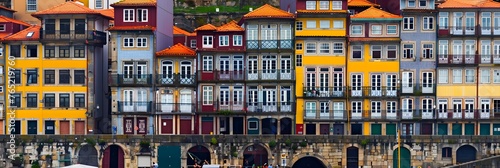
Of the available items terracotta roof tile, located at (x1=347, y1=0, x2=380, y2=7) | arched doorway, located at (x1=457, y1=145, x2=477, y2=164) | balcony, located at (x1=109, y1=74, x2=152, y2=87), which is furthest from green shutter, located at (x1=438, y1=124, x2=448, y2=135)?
balcony, located at (x1=109, y1=74, x2=152, y2=87)

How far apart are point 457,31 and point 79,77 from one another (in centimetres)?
2800

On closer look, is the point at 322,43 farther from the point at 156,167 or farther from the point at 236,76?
the point at 156,167

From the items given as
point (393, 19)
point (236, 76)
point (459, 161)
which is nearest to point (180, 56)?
point (236, 76)

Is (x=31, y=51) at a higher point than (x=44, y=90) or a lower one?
higher

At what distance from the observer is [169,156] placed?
74438mm

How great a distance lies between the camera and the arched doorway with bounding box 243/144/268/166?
74.8 m

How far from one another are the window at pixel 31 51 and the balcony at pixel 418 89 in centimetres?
2728

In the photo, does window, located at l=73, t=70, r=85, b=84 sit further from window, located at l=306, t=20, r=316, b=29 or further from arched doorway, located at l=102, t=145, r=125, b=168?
window, located at l=306, t=20, r=316, b=29

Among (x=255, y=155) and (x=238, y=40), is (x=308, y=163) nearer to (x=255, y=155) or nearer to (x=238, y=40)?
(x=255, y=155)

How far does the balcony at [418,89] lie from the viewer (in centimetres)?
7781

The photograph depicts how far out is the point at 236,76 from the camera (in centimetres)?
7831

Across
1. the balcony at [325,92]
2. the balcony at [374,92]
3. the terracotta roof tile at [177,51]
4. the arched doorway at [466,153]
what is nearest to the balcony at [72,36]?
the terracotta roof tile at [177,51]

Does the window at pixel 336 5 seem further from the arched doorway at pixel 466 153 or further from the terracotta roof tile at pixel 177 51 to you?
the arched doorway at pixel 466 153

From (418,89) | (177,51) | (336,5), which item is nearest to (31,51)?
(177,51)
